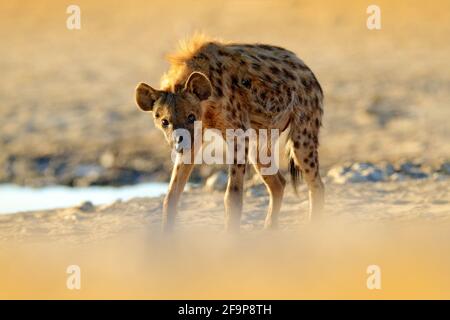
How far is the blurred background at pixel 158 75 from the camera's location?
1073cm

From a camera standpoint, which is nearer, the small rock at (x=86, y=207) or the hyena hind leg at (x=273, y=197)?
the hyena hind leg at (x=273, y=197)

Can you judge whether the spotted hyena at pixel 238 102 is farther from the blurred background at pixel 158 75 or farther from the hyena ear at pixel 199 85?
the blurred background at pixel 158 75

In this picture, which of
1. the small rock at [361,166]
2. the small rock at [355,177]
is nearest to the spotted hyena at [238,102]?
the small rock at [355,177]

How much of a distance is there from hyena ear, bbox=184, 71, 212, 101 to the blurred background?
2853 millimetres

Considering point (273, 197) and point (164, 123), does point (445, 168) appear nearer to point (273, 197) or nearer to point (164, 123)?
point (273, 197)

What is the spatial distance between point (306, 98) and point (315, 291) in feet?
7.40

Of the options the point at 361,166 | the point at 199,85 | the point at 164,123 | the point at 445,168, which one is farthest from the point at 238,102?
the point at 445,168

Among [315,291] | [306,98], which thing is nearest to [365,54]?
[306,98]

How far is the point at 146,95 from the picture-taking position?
23.6ft

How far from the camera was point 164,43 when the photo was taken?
15.8 m

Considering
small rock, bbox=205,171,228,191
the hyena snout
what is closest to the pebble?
small rock, bbox=205,171,228,191

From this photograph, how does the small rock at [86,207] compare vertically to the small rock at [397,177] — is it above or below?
below

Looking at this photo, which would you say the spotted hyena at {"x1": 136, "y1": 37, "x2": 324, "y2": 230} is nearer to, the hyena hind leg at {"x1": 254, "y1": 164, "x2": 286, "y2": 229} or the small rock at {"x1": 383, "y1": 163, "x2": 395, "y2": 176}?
the hyena hind leg at {"x1": 254, "y1": 164, "x2": 286, "y2": 229}

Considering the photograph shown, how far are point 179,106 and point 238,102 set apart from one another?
0.56 metres
